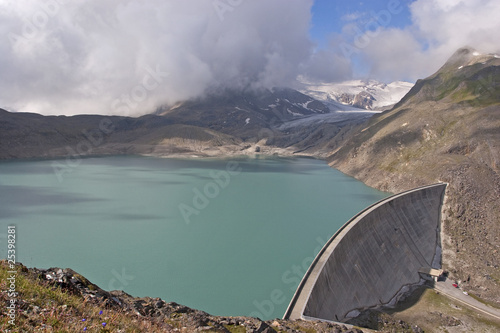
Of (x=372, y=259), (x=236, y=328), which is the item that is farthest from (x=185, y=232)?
(x=236, y=328)

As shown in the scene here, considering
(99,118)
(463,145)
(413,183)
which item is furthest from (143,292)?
(99,118)

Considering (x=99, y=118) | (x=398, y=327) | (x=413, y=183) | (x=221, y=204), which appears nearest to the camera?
(x=398, y=327)

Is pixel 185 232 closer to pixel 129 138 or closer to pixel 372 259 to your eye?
pixel 372 259

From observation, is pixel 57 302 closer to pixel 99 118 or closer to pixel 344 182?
pixel 344 182

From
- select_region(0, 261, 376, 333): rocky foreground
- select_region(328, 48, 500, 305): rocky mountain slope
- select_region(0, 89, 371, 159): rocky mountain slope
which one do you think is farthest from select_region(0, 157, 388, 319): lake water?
select_region(0, 89, 371, 159): rocky mountain slope

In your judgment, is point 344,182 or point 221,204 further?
point 344,182

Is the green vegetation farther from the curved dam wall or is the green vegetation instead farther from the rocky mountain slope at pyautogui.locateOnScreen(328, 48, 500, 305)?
the rocky mountain slope at pyautogui.locateOnScreen(328, 48, 500, 305)
